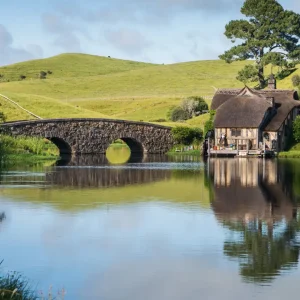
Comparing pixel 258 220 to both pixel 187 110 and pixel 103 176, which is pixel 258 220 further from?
pixel 187 110

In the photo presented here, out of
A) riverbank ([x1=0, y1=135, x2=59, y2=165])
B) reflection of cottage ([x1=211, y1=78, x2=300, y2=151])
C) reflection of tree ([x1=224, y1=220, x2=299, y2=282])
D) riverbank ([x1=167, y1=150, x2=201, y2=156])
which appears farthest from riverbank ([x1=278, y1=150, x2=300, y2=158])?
reflection of tree ([x1=224, y1=220, x2=299, y2=282])

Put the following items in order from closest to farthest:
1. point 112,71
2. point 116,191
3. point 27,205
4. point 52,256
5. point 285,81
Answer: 1. point 52,256
2. point 27,205
3. point 116,191
4. point 285,81
5. point 112,71

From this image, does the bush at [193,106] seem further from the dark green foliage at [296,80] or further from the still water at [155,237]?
the still water at [155,237]

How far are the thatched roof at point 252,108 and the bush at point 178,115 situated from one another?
83.3 feet

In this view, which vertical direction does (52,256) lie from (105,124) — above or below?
below

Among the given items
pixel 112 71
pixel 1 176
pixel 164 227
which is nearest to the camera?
pixel 164 227

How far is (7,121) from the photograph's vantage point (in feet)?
262

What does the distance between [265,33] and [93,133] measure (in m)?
30.9

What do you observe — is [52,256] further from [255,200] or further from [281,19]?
[281,19]

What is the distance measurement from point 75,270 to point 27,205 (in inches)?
484

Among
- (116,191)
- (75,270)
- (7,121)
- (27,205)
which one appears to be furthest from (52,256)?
(7,121)

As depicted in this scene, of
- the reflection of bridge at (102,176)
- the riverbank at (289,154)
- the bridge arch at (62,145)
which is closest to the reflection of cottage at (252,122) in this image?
the riverbank at (289,154)

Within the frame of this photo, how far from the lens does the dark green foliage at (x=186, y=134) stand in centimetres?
8394

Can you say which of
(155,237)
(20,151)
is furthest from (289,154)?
(155,237)
